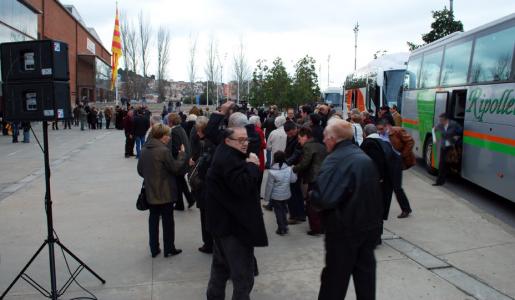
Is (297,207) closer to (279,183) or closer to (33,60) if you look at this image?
(279,183)

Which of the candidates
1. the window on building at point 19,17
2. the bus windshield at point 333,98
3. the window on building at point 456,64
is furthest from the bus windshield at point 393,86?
the bus windshield at point 333,98

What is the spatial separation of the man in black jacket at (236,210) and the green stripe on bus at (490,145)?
5.80 metres

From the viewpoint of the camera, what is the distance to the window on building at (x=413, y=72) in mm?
13820

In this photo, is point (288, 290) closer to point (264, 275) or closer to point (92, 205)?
point (264, 275)

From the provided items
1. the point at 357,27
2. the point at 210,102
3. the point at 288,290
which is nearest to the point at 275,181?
the point at 288,290

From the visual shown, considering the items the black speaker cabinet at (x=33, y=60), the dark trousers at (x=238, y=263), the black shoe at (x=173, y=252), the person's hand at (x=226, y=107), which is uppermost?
the black speaker cabinet at (x=33, y=60)

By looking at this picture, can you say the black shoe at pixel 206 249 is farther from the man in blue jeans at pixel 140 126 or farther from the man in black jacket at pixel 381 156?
the man in blue jeans at pixel 140 126

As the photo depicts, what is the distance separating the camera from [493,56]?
29.0ft

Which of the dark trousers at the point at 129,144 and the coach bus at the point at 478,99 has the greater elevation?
the coach bus at the point at 478,99

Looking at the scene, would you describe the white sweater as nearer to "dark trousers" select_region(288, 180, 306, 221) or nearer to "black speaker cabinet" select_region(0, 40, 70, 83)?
"dark trousers" select_region(288, 180, 306, 221)

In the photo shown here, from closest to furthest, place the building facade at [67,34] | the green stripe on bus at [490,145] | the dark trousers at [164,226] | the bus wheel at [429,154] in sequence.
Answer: the dark trousers at [164,226], the green stripe on bus at [490,145], the bus wheel at [429,154], the building facade at [67,34]

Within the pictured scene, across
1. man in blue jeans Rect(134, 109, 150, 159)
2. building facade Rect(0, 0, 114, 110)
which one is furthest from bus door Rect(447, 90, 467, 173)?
building facade Rect(0, 0, 114, 110)

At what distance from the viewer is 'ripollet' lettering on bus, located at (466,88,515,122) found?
25.8ft

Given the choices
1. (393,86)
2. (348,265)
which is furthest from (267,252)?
(393,86)
